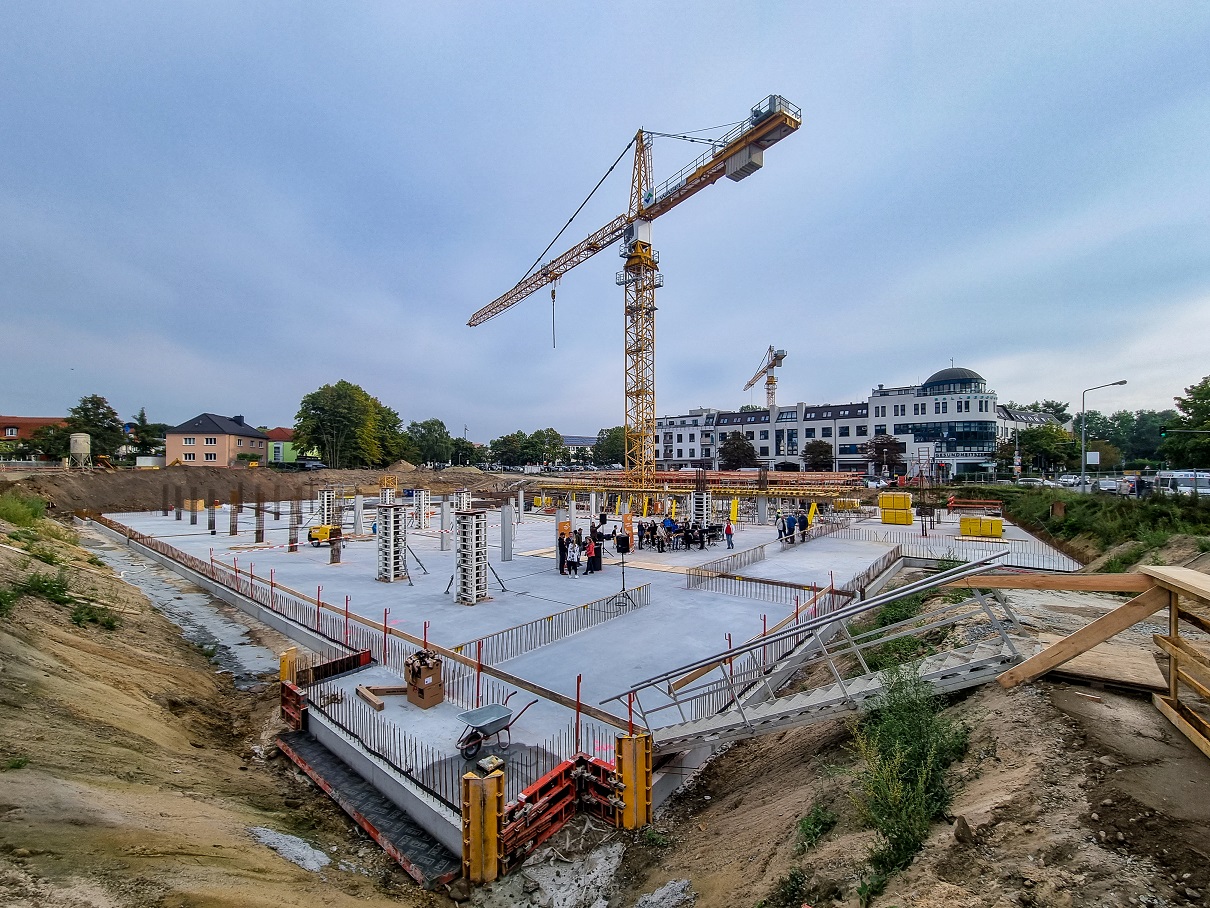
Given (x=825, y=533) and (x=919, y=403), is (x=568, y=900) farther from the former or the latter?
Result: (x=919, y=403)

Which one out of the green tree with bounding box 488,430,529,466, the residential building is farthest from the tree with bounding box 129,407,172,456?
the green tree with bounding box 488,430,529,466

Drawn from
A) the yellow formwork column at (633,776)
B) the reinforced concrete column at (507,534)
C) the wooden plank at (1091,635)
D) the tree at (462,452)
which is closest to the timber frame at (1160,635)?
the wooden plank at (1091,635)

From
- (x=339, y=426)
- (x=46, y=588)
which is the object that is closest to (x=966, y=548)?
(x=46, y=588)

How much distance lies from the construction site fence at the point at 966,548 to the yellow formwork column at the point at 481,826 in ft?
64.3

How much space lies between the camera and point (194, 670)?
11805mm

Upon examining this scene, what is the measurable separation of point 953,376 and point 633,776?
80.3 metres

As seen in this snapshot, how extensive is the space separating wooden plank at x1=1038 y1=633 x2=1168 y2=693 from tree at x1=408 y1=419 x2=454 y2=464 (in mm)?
Result: 106952

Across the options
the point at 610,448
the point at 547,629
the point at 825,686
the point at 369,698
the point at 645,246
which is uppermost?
the point at 645,246

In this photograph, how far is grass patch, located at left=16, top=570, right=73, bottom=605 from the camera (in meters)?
12.4

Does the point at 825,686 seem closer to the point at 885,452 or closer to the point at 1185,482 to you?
the point at 1185,482

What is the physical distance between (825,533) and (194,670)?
2760 centimetres

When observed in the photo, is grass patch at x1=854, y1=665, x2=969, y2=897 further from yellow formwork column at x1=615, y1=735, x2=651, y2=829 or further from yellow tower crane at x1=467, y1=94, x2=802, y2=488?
yellow tower crane at x1=467, y1=94, x2=802, y2=488

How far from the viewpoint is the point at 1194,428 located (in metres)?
33.6

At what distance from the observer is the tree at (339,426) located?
74.8 metres
